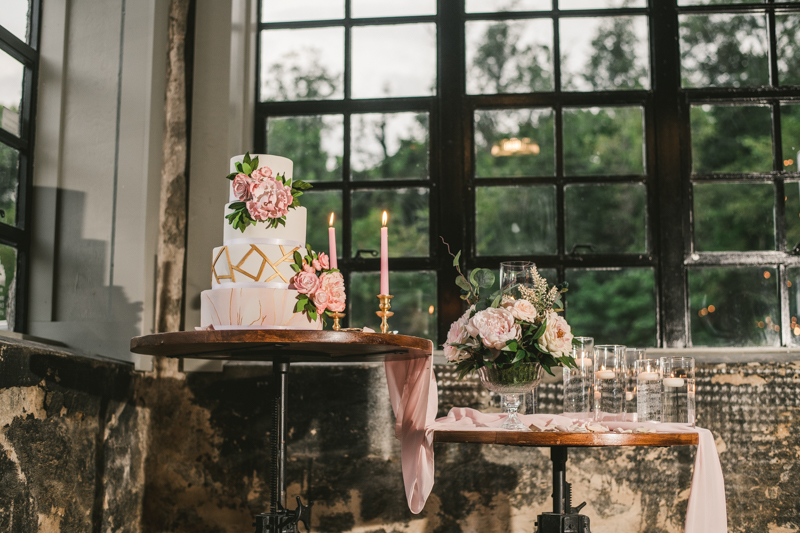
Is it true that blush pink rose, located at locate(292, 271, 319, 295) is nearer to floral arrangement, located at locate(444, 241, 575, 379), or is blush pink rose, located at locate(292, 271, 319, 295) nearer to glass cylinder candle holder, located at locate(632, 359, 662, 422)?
floral arrangement, located at locate(444, 241, 575, 379)

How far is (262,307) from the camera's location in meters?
1.85

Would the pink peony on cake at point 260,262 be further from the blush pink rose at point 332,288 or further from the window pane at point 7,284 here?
the window pane at point 7,284

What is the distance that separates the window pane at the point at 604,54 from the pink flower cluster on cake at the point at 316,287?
6.01ft

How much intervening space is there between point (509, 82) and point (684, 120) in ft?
2.64

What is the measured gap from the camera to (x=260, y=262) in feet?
6.23

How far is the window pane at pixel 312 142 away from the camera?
327 cm

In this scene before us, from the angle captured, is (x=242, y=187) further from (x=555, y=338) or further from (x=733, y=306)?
(x=733, y=306)

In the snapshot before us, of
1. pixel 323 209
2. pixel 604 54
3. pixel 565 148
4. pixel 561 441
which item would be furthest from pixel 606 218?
pixel 561 441

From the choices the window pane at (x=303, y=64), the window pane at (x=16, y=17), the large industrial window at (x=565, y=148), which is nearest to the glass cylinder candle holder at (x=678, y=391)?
the large industrial window at (x=565, y=148)

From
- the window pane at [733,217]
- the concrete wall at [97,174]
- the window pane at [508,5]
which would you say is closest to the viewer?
the concrete wall at [97,174]

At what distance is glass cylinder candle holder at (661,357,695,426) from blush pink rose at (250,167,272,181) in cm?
131

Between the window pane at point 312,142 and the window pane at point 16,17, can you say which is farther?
the window pane at point 312,142

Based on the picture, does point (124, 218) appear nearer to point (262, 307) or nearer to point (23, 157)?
point (23, 157)

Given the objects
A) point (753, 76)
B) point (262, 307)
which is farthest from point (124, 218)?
point (753, 76)
